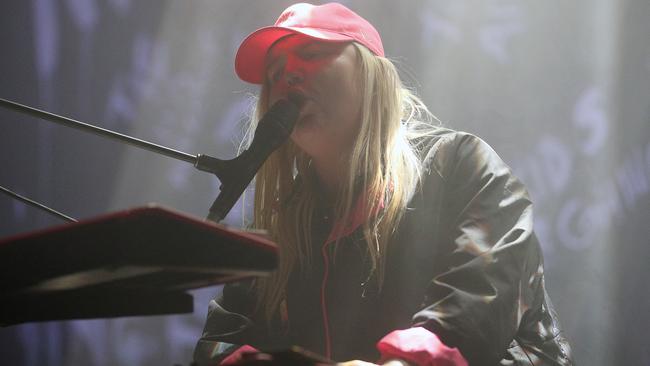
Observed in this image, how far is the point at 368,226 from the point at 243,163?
39 cm

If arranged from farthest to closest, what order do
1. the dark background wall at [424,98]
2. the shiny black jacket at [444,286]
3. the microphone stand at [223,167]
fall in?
the dark background wall at [424,98]
the shiny black jacket at [444,286]
the microphone stand at [223,167]

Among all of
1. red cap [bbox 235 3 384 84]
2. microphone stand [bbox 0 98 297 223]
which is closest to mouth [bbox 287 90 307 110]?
red cap [bbox 235 3 384 84]

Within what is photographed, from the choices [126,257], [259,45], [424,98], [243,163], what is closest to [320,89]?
[259,45]

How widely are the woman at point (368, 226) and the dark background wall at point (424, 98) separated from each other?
0.35 m

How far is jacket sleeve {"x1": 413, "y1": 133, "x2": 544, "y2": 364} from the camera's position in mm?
1010

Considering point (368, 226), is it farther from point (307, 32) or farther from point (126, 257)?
point (126, 257)

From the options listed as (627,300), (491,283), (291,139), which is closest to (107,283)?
(491,283)

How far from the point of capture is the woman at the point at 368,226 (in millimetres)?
1104

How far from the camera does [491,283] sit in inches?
41.9

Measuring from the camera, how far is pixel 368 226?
4.25ft

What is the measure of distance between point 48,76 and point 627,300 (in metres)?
1.57

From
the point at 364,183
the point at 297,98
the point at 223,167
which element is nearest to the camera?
the point at 223,167

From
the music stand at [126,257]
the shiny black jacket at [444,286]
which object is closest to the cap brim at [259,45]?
the shiny black jacket at [444,286]

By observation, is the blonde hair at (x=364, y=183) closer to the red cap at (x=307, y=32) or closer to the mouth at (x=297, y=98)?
the red cap at (x=307, y=32)
